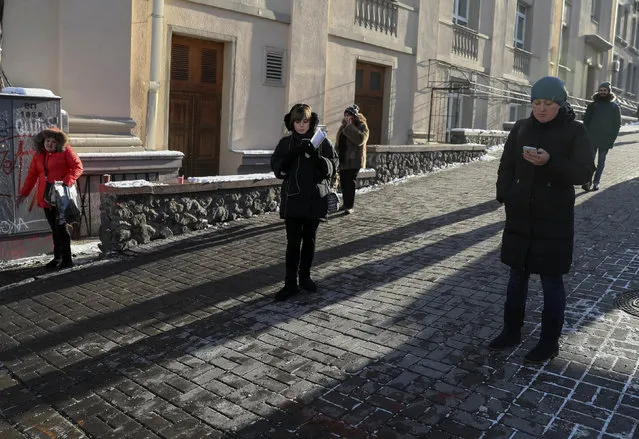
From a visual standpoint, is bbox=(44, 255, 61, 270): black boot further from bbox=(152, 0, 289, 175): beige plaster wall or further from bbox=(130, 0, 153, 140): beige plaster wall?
bbox=(152, 0, 289, 175): beige plaster wall

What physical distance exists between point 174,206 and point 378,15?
8.81 m

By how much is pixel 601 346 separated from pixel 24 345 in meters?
4.25

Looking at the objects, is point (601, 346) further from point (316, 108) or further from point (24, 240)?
point (316, 108)

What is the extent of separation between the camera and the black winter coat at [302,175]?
226 inches

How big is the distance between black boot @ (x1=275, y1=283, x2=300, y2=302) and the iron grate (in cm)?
277

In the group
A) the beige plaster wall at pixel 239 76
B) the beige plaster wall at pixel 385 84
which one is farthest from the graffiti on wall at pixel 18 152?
the beige plaster wall at pixel 385 84

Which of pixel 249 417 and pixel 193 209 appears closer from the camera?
pixel 249 417

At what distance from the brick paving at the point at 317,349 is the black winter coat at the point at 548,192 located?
72 cm

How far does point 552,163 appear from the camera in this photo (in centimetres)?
418

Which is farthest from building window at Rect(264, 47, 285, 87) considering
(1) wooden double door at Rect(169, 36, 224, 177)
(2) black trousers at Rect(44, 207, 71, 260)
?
(2) black trousers at Rect(44, 207, 71, 260)

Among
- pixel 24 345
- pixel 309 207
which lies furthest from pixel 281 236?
pixel 24 345

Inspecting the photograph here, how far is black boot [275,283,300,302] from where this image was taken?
5.81m

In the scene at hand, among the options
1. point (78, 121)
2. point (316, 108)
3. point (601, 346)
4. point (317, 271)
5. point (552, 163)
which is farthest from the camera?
point (316, 108)

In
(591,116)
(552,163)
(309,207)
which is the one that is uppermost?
(591,116)
